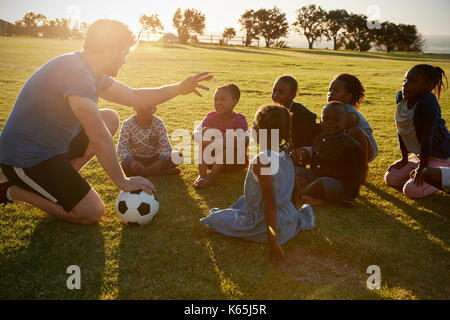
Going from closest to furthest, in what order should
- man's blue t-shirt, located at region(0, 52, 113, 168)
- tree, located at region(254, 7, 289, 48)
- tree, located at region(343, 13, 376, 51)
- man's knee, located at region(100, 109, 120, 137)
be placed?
man's blue t-shirt, located at region(0, 52, 113, 168), man's knee, located at region(100, 109, 120, 137), tree, located at region(343, 13, 376, 51), tree, located at region(254, 7, 289, 48)

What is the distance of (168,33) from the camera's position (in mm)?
87688

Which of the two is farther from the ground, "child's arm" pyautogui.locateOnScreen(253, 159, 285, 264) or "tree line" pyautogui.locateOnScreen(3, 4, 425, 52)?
"tree line" pyautogui.locateOnScreen(3, 4, 425, 52)

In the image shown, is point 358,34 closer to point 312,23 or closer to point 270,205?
point 312,23

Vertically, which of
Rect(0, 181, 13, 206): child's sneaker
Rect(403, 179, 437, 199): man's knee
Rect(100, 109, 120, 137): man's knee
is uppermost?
Rect(100, 109, 120, 137): man's knee

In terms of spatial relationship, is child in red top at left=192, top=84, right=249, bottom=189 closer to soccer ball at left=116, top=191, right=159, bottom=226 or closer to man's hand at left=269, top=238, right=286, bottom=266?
soccer ball at left=116, top=191, right=159, bottom=226

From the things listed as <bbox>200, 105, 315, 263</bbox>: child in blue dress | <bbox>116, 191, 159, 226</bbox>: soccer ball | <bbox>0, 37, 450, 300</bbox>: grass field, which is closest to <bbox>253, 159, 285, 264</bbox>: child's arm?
<bbox>200, 105, 315, 263</bbox>: child in blue dress

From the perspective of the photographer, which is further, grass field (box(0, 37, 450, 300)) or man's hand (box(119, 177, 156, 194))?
man's hand (box(119, 177, 156, 194))

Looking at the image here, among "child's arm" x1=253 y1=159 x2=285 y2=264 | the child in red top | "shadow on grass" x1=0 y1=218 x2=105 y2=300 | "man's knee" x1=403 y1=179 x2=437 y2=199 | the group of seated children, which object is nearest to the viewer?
"shadow on grass" x1=0 y1=218 x2=105 y2=300

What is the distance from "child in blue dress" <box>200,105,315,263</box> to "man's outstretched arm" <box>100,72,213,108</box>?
1.34 metres

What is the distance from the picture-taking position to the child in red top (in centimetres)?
511

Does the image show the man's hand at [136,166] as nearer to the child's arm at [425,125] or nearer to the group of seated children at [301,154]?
the group of seated children at [301,154]
